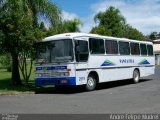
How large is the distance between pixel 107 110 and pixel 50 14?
10.7m

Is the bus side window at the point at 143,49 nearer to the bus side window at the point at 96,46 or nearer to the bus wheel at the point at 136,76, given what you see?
the bus wheel at the point at 136,76

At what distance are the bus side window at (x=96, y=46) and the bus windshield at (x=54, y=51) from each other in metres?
1.60

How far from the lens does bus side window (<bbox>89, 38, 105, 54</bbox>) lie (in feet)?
69.0

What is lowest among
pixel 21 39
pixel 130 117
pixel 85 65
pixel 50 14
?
pixel 130 117

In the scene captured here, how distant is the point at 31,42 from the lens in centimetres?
2036

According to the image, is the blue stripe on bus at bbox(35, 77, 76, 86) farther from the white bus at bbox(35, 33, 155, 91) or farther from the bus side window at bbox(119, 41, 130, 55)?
the bus side window at bbox(119, 41, 130, 55)

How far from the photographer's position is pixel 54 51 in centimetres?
2019

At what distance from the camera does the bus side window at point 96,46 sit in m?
21.0

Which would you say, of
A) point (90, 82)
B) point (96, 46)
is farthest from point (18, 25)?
point (90, 82)

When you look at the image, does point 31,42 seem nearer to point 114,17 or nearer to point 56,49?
point 56,49

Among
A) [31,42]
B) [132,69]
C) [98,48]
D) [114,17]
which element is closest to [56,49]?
[31,42]

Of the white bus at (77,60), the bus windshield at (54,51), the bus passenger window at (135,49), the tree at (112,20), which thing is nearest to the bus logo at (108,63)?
the white bus at (77,60)

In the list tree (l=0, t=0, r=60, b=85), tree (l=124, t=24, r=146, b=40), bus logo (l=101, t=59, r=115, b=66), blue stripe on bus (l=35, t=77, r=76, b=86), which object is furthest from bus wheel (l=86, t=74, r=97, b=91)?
tree (l=124, t=24, r=146, b=40)

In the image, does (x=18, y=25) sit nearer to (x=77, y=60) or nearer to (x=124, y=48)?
(x=77, y=60)
